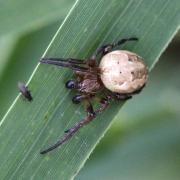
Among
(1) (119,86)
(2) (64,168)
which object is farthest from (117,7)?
(2) (64,168)

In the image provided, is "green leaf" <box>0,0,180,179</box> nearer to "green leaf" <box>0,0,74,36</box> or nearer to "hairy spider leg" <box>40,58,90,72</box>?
"hairy spider leg" <box>40,58,90,72</box>

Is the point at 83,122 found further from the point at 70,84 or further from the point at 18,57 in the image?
the point at 18,57

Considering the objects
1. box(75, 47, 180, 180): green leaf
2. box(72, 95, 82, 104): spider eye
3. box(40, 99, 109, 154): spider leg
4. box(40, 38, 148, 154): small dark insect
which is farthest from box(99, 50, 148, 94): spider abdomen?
box(75, 47, 180, 180): green leaf

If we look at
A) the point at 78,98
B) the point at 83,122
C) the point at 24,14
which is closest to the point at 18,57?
the point at 24,14

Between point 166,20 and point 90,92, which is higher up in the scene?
point 166,20

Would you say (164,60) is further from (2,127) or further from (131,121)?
(2,127)

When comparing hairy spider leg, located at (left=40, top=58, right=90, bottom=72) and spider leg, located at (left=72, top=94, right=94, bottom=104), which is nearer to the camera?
hairy spider leg, located at (left=40, top=58, right=90, bottom=72)

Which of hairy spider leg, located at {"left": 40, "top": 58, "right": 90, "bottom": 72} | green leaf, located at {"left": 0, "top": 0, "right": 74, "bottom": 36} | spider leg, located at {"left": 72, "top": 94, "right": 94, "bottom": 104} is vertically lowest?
spider leg, located at {"left": 72, "top": 94, "right": 94, "bottom": 104}
